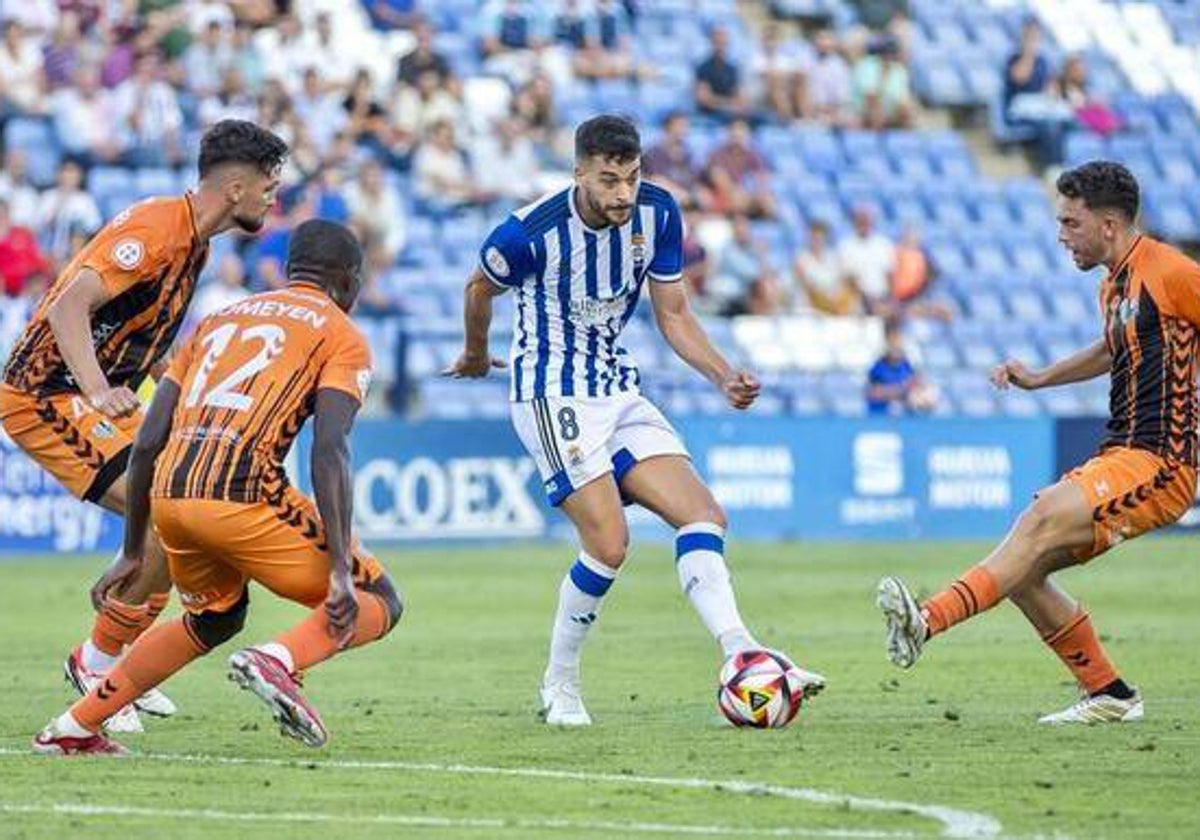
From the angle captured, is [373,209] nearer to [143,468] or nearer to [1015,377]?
[1015,377]

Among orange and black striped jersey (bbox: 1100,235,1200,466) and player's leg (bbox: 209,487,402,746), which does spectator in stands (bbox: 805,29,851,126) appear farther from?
player's leg (bbox: 209,487,402,746)

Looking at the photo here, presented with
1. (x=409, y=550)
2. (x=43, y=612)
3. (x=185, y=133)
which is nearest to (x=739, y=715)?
(x=43, y=612)

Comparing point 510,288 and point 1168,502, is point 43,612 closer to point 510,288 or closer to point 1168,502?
point 510,288

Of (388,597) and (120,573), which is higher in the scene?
(120,573)

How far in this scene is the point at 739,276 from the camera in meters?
26.8

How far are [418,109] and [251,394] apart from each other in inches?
692

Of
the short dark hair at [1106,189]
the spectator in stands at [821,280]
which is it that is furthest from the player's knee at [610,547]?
the spectator in stands at [821,280]

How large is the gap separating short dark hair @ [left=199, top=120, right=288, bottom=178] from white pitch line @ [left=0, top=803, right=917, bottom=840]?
2991 mm

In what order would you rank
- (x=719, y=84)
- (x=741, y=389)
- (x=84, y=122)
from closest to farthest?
(x=741, y=389) → (x=84, y=122) → (x=719, y=84)

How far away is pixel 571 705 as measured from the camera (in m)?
10.7

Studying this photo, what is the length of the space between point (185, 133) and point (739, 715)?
15767 mm

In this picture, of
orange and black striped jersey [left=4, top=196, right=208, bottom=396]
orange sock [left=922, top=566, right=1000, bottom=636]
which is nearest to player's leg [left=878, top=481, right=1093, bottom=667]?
orange sock [left=922, top=566, right=1000, bottom=636]

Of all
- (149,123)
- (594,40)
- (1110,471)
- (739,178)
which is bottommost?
(1110,471)

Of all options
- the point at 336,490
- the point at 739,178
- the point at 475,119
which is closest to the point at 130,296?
the point at 336,490
